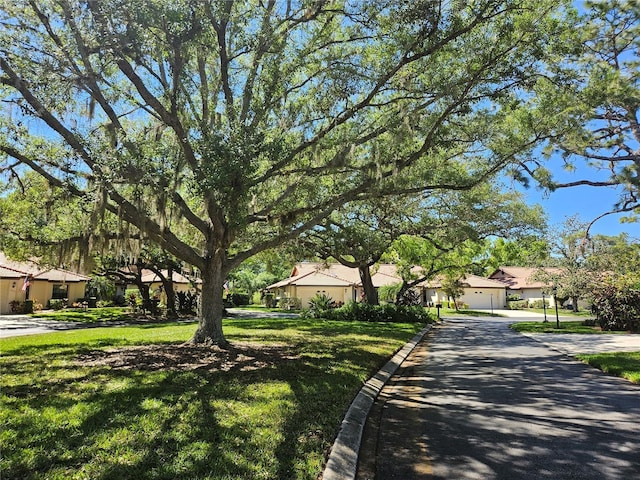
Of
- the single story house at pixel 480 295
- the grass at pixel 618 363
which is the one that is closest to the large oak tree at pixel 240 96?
the grass at pixel 618 363

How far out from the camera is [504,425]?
17.9ft

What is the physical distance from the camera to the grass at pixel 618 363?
28.7 feet

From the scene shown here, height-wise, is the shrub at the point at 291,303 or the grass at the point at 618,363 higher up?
the shrub at the point at 291,303

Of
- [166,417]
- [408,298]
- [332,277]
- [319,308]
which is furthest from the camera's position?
[332,277]

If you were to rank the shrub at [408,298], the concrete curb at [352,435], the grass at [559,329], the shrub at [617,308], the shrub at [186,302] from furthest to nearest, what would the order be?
the shrub at [408,298] < the shrub at [186,302] < the grass at [559,329] < the shrub at [617,308] < the concrete curb at [352,435]

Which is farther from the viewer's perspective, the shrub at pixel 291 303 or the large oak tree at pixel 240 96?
the shrub at pixel 291 303

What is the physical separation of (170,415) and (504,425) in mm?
4026

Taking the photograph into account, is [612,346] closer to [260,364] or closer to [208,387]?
[260,364]

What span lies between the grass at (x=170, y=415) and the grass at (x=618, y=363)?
16.2 feet

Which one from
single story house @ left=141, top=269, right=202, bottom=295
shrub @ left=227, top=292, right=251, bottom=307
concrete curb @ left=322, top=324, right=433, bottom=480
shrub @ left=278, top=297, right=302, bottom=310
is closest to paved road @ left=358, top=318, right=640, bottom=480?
concrete curb @ left=322, top=324, right=433, bottom=480

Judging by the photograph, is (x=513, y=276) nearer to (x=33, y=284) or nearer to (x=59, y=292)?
(x=59, y=292)

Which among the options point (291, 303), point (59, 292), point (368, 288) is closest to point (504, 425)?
point (368, 288)

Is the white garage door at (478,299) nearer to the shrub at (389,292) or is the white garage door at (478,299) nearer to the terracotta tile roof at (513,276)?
the terracotta tile roof at (513,276)

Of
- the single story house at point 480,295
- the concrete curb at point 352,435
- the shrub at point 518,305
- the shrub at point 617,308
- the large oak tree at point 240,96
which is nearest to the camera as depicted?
the concrete curb at point 352,435
